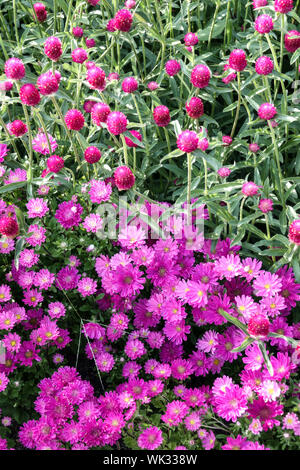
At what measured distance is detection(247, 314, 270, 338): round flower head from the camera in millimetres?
1937

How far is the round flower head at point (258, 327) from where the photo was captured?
1.94 meters

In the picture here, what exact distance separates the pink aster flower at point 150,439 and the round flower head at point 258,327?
1.58 feet

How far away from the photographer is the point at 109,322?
2494 mm

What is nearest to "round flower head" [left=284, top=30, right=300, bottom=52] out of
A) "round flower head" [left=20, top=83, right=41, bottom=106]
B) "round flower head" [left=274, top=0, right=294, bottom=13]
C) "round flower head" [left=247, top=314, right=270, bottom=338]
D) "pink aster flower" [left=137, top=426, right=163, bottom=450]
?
"round flower head" [left=274, top=0, right=294, bottom=13]

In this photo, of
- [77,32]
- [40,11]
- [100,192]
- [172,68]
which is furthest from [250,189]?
[40,11]

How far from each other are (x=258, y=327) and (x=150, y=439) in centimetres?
55

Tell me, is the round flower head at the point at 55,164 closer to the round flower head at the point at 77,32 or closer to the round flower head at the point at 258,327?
the round flower head at the point at 77,32

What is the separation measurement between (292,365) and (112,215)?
3.09 feet

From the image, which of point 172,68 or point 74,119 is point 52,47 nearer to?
point 74,119

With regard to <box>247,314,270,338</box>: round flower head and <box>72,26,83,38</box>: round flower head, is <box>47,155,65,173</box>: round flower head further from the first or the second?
<box>247,314,270,338</box>: round flower head

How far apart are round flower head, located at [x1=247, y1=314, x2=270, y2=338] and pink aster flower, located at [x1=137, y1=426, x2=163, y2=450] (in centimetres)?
48

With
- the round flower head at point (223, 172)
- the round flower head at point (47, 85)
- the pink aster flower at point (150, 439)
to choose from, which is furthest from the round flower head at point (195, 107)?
the pink aster flower at point (150, 439)

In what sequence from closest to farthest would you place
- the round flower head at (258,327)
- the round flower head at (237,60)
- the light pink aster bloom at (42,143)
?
the round flower head at (258,327) < the round flower head at (237,60) < the light pink aster bloom at (42,143)
